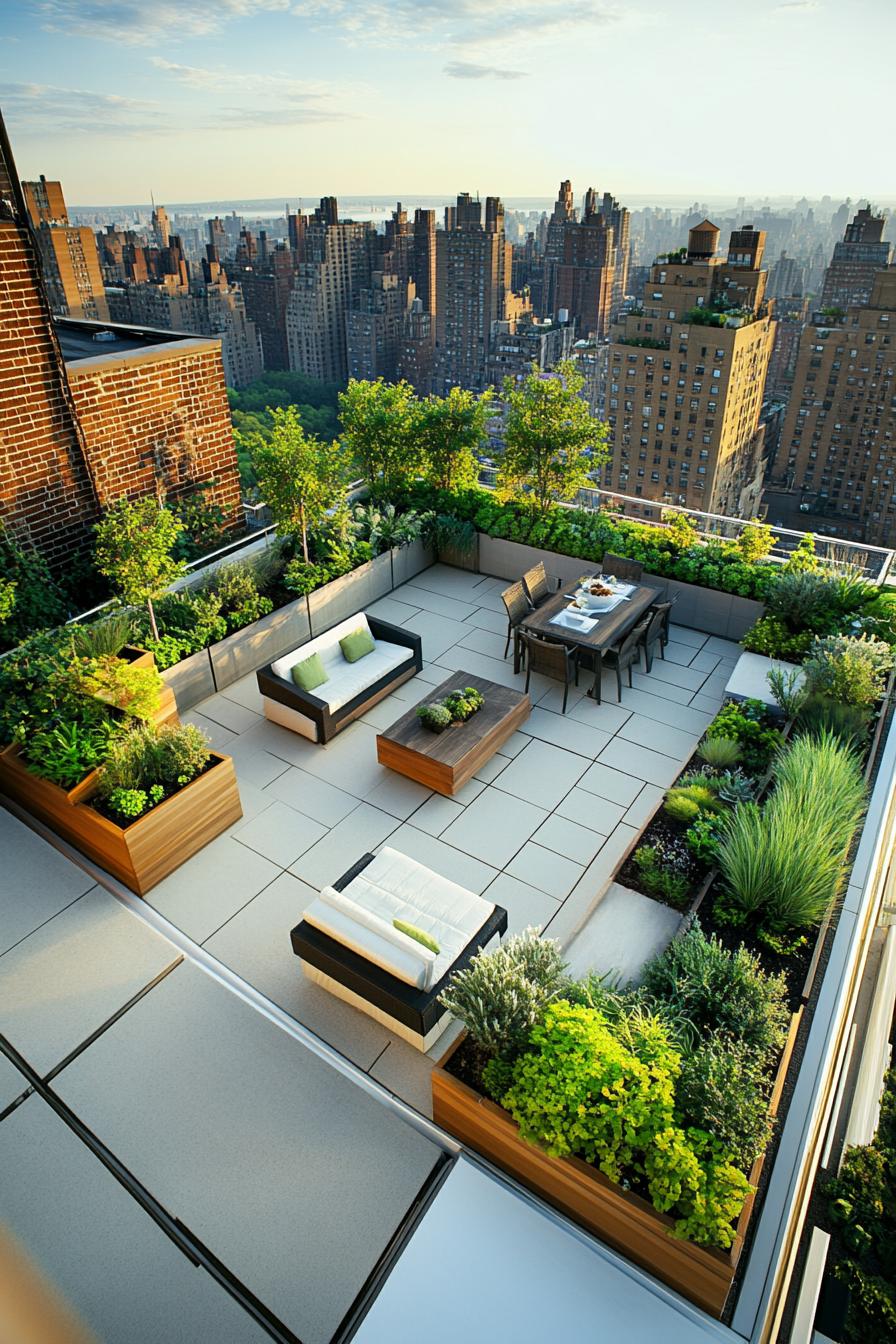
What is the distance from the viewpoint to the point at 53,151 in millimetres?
8008

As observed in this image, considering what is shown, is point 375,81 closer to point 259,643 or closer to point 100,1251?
point 259,643

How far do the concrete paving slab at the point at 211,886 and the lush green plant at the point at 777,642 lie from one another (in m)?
4.69

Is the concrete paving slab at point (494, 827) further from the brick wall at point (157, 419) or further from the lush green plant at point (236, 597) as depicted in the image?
the brick wall at point (157, 419)

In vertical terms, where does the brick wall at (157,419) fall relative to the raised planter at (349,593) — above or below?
above

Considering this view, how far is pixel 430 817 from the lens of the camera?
5680mm

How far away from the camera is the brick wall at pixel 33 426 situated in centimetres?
616

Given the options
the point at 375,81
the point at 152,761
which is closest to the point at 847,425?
the point at 375,81

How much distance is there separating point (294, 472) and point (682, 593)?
13.7ft

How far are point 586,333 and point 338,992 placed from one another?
254 feet

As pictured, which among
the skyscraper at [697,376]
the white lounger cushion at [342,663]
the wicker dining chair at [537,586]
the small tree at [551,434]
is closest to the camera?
the white lounger cushion at [342,663]

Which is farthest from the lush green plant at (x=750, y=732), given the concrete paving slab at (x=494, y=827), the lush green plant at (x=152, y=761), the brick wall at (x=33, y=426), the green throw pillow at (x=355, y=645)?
the brick wall at (x=33, y=426)

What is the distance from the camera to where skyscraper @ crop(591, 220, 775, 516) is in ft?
149

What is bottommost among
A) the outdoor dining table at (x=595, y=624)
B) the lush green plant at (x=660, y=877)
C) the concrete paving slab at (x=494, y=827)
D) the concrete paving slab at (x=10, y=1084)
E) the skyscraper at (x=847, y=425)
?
the skyscraper at (x=847, y=425)

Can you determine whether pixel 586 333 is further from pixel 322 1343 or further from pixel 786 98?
pixel 322 1343
